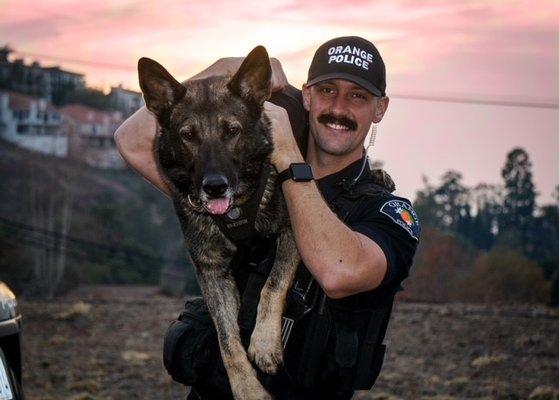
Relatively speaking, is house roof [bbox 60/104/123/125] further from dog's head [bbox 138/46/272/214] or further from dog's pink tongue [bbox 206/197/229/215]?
dog's pink tongue [bbox 206/197/229/215]

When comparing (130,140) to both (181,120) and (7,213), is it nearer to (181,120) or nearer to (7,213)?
(181,120)

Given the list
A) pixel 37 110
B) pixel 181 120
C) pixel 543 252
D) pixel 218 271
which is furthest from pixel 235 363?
pixel 37 110

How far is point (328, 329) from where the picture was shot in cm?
423

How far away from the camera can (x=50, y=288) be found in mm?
56781

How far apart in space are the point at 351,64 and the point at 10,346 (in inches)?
78.7

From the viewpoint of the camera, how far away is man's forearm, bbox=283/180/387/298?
A: 402cm

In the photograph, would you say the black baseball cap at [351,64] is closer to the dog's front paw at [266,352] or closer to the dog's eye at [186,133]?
the dog's eye at [186,133]

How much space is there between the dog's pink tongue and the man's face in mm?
589

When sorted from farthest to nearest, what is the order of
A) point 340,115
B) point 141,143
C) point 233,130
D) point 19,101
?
point 19,101 → point 141,143 → point 340,115 → point 233,130

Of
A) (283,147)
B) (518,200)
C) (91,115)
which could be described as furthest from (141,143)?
(91,115)

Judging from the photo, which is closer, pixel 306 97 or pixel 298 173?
pixel 298 173

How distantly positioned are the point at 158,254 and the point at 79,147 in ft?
61.1

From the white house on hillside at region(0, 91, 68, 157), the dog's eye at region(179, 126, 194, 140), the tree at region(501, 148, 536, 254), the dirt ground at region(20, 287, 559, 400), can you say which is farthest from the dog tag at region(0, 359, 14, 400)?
the white house on hillside at region(0, 91, 68, 157)

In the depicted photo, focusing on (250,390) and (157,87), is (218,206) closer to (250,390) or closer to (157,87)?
(157,87)
